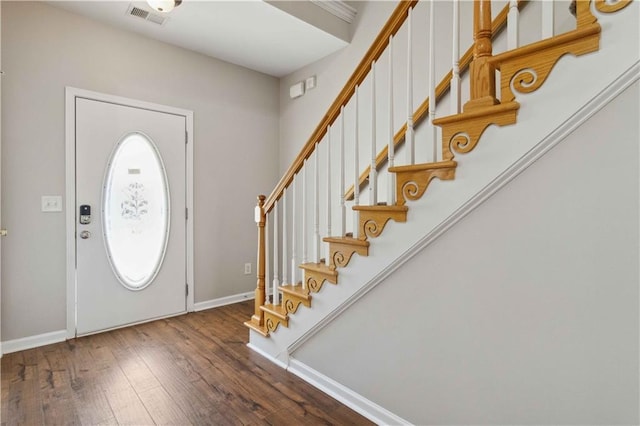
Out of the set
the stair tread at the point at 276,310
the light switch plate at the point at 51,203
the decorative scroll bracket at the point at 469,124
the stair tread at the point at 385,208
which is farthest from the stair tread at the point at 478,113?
the light switch plate at the point at 51,203

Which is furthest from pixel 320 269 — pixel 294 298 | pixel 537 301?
pixel 537 301

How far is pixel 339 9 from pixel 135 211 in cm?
269

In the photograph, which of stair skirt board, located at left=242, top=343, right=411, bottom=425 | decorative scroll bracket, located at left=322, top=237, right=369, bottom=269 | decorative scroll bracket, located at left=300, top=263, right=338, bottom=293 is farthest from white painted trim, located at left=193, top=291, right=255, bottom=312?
decorative scroll bracket, located at left=322, top=237, right=369, bottom=269

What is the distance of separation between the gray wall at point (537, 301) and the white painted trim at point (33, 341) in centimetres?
270

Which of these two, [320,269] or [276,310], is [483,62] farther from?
[276,310]

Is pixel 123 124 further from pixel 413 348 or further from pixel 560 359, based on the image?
pixel 560 359

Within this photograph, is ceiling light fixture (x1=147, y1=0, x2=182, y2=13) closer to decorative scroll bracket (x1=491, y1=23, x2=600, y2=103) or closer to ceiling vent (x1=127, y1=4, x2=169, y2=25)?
ceiling vent (x1=127, y1=4, x2=169, y2=25)

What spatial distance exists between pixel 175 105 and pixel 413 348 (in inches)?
122

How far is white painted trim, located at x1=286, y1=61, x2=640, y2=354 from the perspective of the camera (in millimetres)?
1031

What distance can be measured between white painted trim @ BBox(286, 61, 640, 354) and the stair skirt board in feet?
1.81

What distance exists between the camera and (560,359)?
1173 mm

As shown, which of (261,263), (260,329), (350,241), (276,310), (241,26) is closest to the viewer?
(350,241)

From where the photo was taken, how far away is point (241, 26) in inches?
115

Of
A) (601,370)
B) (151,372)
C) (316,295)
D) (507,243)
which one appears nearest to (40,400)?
(151,372)
